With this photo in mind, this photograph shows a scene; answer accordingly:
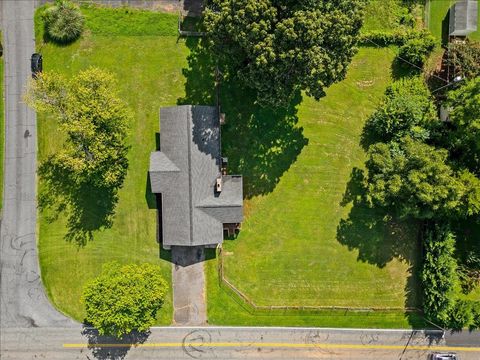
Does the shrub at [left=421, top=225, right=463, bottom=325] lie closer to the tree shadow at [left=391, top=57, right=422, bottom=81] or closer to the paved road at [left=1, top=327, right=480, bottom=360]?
the paved road at [left=1, top=327, right=480, bottom=360]

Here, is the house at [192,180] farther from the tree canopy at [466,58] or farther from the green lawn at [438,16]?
the green lawn at [438,16]

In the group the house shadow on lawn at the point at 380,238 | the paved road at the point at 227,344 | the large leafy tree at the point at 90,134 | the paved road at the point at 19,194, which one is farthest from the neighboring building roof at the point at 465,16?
the paved road at the point at 19,194

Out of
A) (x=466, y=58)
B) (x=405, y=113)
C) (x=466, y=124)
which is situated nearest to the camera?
(x=466, y=124)

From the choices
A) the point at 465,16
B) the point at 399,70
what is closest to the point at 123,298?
the point at 399,70

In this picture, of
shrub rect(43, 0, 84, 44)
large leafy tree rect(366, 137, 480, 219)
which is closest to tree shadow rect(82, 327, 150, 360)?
large leafy tree rect(366, 137, 480, 219)

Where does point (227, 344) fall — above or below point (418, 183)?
below

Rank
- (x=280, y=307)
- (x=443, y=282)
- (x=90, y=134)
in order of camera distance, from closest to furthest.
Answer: (x=90, y=134) → (x=443, y=282) → (x=280, y=307)

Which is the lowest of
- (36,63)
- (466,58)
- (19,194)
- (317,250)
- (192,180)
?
(317,250)

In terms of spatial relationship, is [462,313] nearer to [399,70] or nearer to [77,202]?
[399,70]
